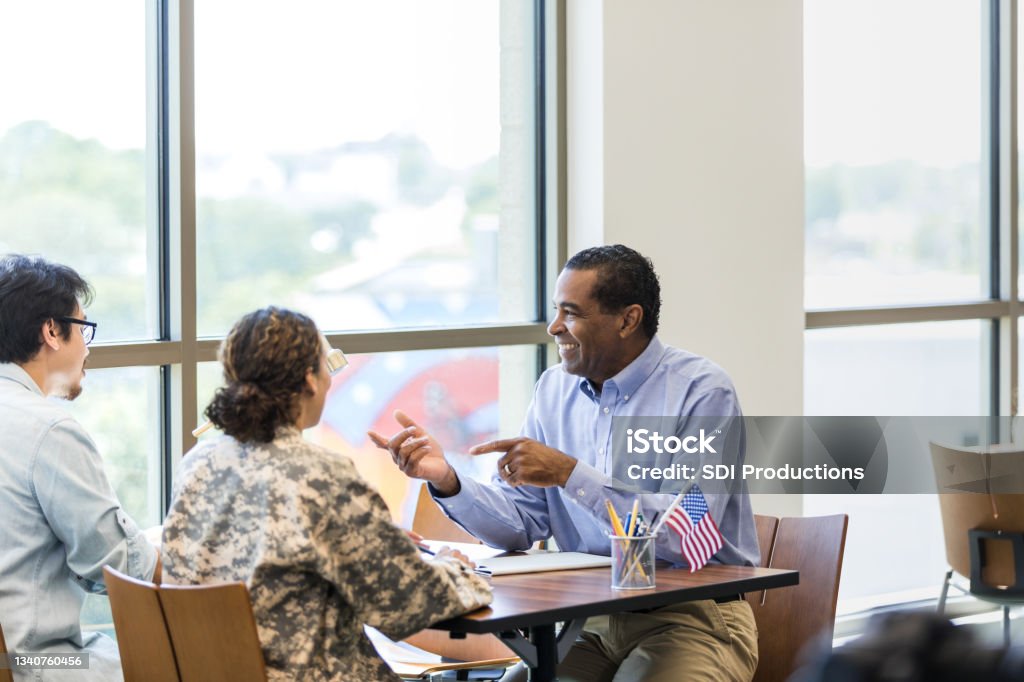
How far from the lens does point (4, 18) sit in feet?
10.7

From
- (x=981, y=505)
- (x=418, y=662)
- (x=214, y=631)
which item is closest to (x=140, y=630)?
(x=214, y=631)

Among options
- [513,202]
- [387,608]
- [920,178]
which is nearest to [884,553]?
[920,178]

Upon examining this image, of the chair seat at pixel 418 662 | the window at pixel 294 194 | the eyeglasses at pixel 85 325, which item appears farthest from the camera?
the window at pixel 294 194

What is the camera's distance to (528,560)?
9.02 ft

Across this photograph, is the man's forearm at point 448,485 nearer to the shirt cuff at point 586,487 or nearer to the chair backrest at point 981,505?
the shirt cuff at point 586,487

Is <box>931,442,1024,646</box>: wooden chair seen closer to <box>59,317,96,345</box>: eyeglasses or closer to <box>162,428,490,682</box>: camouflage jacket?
<box>162,428,490,682</box>: camouflage jacket

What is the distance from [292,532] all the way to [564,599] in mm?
543

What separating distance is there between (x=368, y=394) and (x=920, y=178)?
2.72 m

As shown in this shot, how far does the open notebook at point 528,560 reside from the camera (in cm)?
264

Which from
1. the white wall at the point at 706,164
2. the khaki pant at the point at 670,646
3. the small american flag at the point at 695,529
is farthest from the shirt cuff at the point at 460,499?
the white wall at the point at 706,164

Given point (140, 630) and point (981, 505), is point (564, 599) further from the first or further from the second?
point (981, 505)

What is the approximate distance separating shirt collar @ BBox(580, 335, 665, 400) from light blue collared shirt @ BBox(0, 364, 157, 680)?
1153 mm

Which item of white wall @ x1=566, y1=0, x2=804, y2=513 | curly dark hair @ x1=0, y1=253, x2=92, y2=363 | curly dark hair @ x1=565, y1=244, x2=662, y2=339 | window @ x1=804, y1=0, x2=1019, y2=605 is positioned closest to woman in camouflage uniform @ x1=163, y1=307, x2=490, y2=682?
curly dark hair @ x1=0, y1=253, x2=92, y2=363

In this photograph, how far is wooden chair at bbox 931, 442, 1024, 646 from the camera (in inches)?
170
